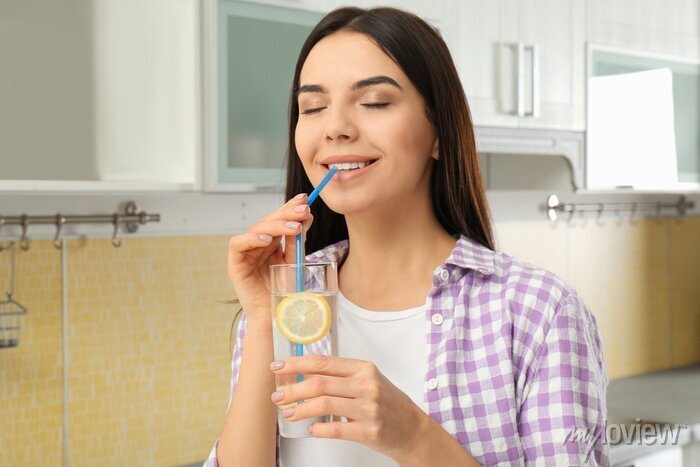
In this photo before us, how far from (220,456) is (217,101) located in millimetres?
906

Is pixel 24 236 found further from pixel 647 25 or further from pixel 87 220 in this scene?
pixel 647 25

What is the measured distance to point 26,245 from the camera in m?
2.04

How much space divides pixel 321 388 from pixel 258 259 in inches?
12.6

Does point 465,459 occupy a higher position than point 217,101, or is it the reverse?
point 217,101

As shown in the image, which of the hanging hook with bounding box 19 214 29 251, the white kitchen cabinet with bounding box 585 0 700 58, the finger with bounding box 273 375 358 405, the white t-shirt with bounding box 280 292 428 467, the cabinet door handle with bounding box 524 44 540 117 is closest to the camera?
the finger with bounding box 273 375 358 405

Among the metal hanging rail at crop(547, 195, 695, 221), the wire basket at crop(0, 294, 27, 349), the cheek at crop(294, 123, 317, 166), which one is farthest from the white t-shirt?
the metal hanging rail at crop(547, 195, 695, 221)

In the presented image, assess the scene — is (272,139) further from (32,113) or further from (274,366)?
(274,366)

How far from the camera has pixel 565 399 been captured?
1140mm

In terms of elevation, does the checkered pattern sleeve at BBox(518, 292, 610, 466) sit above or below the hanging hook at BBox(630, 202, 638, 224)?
below

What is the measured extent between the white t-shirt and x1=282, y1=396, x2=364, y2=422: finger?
0.83ft

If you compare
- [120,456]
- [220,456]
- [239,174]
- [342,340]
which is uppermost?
[239,174]

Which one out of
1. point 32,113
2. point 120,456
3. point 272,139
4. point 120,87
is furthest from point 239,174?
point 120,456

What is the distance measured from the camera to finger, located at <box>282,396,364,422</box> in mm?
978

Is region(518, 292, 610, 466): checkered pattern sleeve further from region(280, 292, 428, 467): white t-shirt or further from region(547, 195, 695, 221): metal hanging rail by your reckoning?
region(547, 195, 695, 221): metal hanging rail
